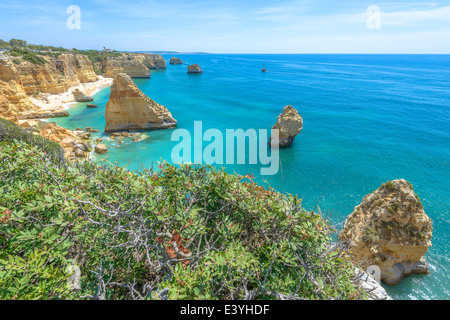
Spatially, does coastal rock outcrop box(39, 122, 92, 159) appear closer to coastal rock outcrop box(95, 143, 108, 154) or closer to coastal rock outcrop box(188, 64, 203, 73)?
coastal rock outcrop box(95, 143, 108, 154)

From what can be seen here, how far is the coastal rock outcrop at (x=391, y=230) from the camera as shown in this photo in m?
10.6

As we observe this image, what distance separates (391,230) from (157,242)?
12004mm

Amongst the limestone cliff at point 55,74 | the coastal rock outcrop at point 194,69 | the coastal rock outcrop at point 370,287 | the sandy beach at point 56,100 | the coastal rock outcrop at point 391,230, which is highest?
the coastal rock outcrop at point 194,69

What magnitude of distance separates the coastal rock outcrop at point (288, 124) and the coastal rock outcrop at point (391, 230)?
16.5m

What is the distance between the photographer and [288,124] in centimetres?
2692

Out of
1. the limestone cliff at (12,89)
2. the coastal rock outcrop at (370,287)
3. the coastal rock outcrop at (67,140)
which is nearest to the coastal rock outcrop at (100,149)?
the coastal rock outcrop at (67,140)

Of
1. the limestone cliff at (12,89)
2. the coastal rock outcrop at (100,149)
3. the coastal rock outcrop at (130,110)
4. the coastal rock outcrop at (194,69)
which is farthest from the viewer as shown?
the coastal rock outcrop at (194,69)

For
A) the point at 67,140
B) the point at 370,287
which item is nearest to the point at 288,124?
the point at 370,287

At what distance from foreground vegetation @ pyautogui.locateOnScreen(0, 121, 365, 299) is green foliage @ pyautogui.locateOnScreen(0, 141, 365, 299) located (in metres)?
0.02

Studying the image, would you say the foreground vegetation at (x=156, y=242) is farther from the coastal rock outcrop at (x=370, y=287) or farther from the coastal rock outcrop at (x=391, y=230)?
the coastal rock outcrop at (x=391, y=230)

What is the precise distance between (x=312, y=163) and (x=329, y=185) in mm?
4613

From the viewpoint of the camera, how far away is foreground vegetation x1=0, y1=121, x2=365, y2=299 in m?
3.45

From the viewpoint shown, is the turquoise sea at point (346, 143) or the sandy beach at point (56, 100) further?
the sandy beach at point (56, 100)
